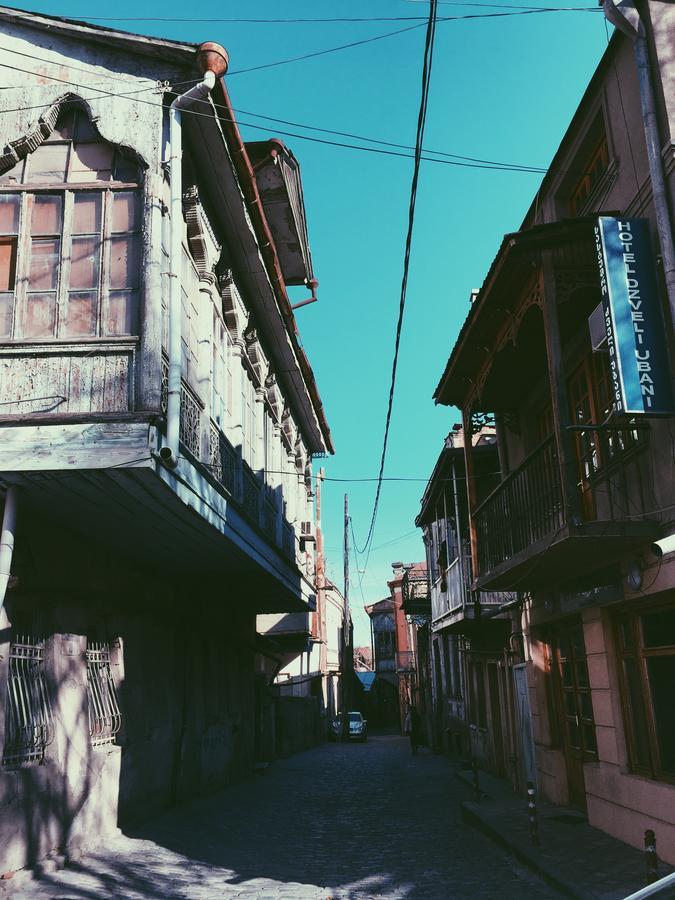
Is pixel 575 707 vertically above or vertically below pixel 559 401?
below

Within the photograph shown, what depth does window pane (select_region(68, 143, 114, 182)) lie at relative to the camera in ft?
28.3

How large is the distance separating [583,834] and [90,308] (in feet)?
26.1

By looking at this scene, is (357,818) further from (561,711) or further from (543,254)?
(543,254)

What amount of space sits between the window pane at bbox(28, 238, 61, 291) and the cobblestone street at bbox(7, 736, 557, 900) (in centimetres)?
556

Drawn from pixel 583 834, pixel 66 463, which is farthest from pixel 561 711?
pixel 66 463

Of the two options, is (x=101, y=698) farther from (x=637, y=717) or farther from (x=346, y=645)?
(x=346, y=645)

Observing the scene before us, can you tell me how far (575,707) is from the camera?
1118 cm

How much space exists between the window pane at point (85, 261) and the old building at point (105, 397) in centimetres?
2

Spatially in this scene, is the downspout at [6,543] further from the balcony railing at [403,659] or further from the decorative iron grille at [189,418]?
the balcony railing at [403,659]

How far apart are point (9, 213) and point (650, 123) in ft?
21.4

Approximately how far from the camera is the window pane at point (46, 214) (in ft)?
27.6

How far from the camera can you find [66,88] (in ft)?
28.7

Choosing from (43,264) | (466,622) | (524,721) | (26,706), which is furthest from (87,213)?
(466,622)

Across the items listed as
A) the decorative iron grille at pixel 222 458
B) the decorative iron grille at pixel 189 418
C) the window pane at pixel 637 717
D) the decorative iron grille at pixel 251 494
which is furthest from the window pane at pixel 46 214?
the window pane at pixel 637 717
